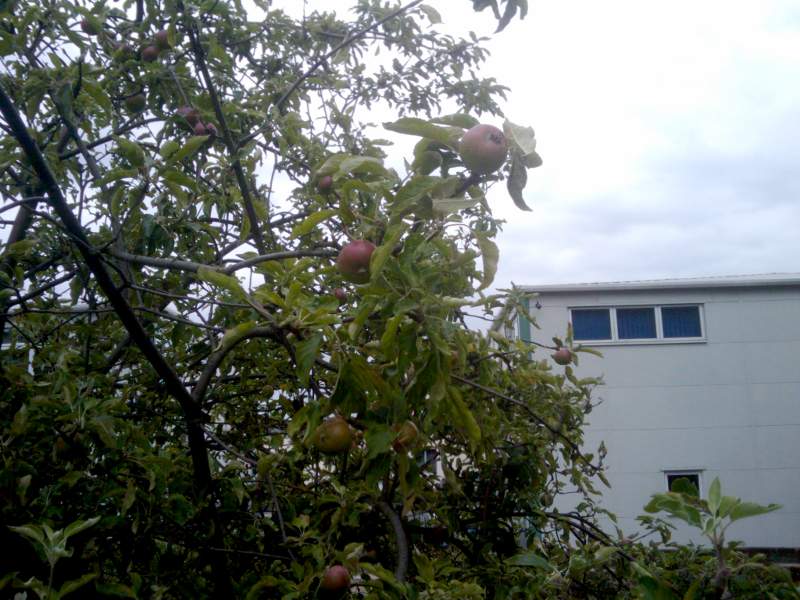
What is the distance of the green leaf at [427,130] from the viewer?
1227mm

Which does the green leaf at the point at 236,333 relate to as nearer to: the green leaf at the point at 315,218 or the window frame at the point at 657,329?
the green leaf at the point at 315,218

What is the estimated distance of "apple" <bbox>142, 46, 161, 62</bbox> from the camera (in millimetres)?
2801

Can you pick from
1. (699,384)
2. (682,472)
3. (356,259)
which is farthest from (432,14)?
(682,472)

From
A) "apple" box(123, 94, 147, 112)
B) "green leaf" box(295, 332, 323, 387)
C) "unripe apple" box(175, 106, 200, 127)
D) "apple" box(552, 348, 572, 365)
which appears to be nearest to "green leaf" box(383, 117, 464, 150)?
"green leaf" box(295, 332, 323, 387)

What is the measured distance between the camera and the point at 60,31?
2680 mm

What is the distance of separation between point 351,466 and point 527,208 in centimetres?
151

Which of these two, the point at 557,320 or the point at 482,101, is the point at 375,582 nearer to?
the point at 482,101

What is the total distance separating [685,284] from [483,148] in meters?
9.17

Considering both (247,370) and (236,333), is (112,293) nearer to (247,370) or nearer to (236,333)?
(236,333)

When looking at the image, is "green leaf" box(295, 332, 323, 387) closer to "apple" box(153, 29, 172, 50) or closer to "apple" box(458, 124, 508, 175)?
"apple" box(458, 124, 508, 175)

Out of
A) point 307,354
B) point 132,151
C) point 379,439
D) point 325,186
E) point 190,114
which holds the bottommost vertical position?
point 379,439

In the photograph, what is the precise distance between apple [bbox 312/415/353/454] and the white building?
26.3 ft

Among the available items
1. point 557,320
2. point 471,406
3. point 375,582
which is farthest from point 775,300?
point 375,582

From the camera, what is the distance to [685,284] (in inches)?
372
